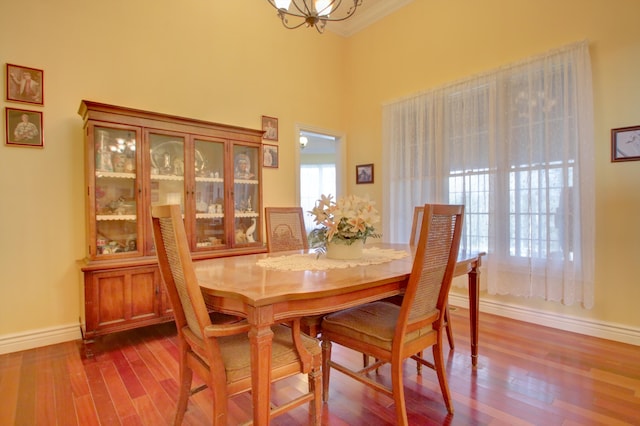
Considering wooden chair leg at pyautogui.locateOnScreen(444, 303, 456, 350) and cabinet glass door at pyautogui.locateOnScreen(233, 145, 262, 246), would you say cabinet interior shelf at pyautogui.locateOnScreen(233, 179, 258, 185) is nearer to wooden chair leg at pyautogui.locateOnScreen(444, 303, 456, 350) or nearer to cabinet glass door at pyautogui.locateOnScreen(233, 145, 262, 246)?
cabinet glass door at pyautogui.locateOnScreen(233, 145, 262, 246)

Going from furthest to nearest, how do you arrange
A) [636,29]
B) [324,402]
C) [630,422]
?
[636,29]
[324,402]
[630,422]

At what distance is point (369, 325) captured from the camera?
1.66 metres

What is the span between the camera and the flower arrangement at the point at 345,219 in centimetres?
184

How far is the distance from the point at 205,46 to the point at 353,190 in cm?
252

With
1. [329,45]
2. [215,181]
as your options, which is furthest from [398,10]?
[215,181]

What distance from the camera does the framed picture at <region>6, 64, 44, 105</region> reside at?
252 centimetres

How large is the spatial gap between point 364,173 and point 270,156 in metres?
1.34

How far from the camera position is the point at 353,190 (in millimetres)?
4715

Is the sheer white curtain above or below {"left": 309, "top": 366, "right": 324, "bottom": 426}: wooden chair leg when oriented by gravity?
above

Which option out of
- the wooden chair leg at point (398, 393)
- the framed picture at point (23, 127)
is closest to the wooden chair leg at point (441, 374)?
the wooden chair leg at point (398, 393)

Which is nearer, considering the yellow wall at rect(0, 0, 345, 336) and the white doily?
the white doily

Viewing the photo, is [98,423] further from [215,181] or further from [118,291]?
[215,181]

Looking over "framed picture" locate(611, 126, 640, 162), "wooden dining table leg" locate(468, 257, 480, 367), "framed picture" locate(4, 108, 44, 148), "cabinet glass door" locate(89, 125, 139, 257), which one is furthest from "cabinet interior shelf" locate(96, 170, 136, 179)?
"framed picture" locate(611, 126, 640, 162)

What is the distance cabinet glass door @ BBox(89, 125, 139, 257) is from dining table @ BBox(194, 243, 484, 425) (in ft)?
4.17
